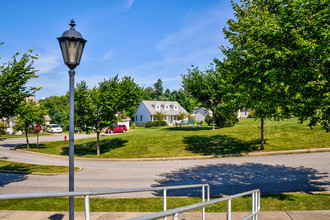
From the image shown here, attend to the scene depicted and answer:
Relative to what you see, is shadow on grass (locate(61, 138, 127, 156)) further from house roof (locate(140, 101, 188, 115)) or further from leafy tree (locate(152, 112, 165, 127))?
house roof (locate(140, 101, 188, 115))

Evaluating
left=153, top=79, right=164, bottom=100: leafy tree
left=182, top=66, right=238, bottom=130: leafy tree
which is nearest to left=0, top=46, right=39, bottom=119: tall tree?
left=182, top=66, right=238, bottom=130: leafy tree

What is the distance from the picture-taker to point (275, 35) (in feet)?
30.2

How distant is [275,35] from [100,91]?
18.7 meters

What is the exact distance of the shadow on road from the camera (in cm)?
1095

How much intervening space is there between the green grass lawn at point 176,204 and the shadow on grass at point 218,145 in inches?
470

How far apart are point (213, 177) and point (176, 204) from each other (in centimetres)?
554

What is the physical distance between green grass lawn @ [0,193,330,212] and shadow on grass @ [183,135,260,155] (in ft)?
39.1

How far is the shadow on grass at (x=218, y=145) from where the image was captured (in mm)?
21766

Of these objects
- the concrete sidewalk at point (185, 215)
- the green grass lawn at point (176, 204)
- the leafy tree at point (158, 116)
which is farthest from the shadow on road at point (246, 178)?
the leafy tree at point (158, 116)

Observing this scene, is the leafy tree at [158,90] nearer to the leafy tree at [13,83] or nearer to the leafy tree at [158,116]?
the leafy tree at [158,116]

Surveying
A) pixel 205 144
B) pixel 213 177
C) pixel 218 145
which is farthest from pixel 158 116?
pixel 213 177

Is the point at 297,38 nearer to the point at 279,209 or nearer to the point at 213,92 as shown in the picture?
the point at 279,209

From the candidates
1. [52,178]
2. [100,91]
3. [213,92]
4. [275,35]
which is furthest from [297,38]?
[213,92]

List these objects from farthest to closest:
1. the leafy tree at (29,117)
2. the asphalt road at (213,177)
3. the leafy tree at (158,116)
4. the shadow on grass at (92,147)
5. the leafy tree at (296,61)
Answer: the leafy tree at (158,116), the leafy tree at (29,117), the shadow on grass at (92,147), the asphalt road at (213,177), the leafy tree at (296,61)
